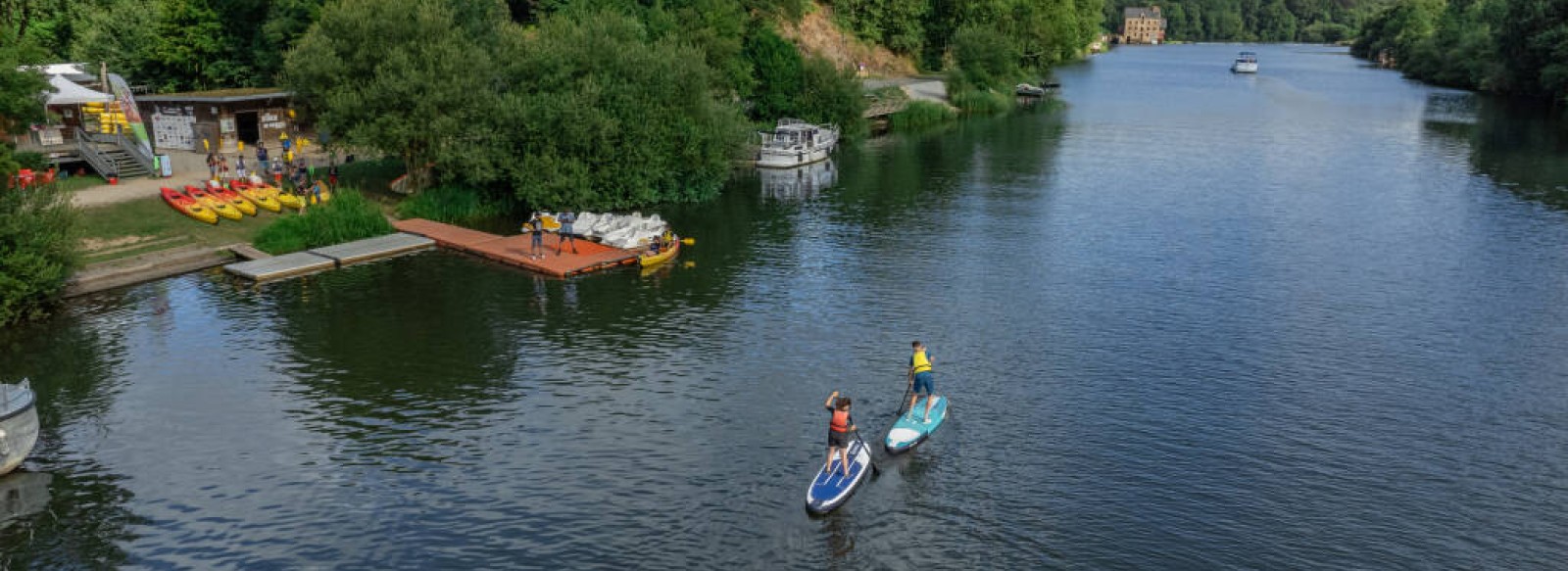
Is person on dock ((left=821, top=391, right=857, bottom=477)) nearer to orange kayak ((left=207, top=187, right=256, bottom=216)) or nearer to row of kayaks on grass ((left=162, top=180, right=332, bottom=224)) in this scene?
row of kayaks on grass ((left=162, top=180, right=332, bottom=224))

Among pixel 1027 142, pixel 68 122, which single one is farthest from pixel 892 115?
pixel 68 122

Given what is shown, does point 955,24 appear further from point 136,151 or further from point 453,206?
point 136,151

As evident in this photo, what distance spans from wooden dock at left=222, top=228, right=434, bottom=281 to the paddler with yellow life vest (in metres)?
29.3

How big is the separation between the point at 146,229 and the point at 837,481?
1559 inches

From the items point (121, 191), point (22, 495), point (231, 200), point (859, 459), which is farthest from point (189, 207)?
point (859, 459)

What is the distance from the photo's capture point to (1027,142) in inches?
3533

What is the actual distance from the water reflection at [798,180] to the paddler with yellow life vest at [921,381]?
118 feet

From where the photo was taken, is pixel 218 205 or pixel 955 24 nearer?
pixel 218 205

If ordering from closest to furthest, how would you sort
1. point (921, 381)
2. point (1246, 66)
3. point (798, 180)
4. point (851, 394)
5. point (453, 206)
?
point (921, 381)
point (851, 394)
point (453, 206)
point (798, 180)
point (1246, 66)

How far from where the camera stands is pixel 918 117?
4097 inches

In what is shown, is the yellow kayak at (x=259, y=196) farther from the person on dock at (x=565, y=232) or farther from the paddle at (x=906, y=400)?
the paddle at (x=906, y=400)

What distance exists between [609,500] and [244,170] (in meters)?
42.8

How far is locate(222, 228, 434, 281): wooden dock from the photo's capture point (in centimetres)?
4381

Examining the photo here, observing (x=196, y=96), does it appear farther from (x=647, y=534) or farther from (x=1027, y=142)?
(x=1027, y=142)
